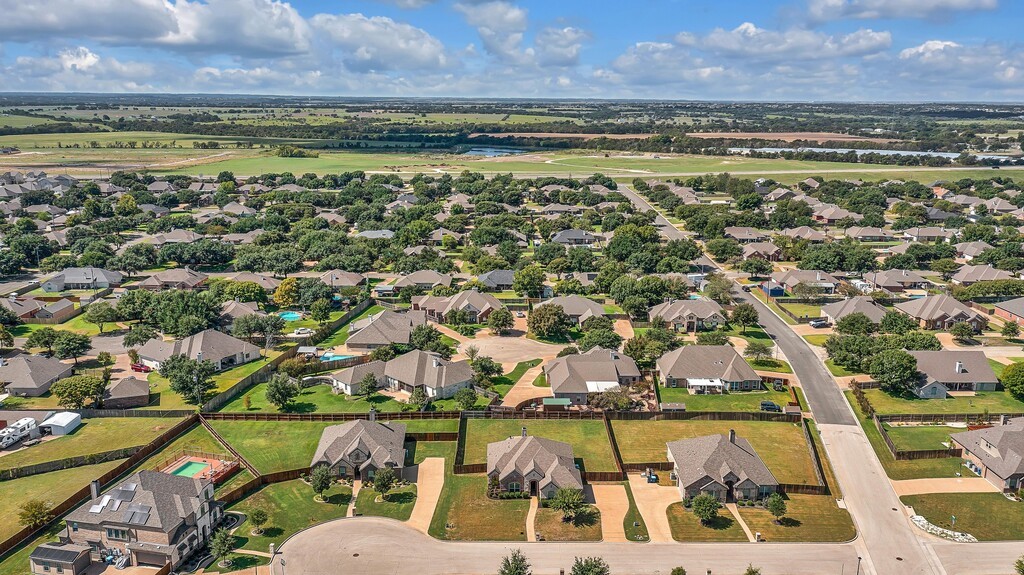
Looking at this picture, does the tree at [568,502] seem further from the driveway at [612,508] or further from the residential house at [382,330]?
the residential house at [382,330]

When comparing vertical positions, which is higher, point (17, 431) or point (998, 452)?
point (998, 452)

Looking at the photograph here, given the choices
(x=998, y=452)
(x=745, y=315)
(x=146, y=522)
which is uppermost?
(x=745, y=315)

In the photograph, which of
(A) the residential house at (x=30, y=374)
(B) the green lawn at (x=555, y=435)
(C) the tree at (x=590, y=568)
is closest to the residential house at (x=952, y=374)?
(B) the green lawn at (x=555, y=435)

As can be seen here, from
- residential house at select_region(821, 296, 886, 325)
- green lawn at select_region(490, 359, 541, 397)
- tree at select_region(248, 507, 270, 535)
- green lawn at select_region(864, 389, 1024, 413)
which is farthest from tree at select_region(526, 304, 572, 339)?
tree at select_region(248, 507, 270, 535)

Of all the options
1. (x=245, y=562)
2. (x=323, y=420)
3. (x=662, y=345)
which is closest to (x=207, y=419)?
(x=323, y=420)

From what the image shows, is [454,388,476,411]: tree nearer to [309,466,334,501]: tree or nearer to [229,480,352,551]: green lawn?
[229,480,352,551]: green lawn

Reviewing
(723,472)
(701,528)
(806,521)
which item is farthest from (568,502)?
(806,521)

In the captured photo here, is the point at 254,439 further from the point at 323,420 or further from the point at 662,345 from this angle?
the point at 662,345

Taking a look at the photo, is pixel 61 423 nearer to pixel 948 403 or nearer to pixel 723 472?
pixel 723 472
